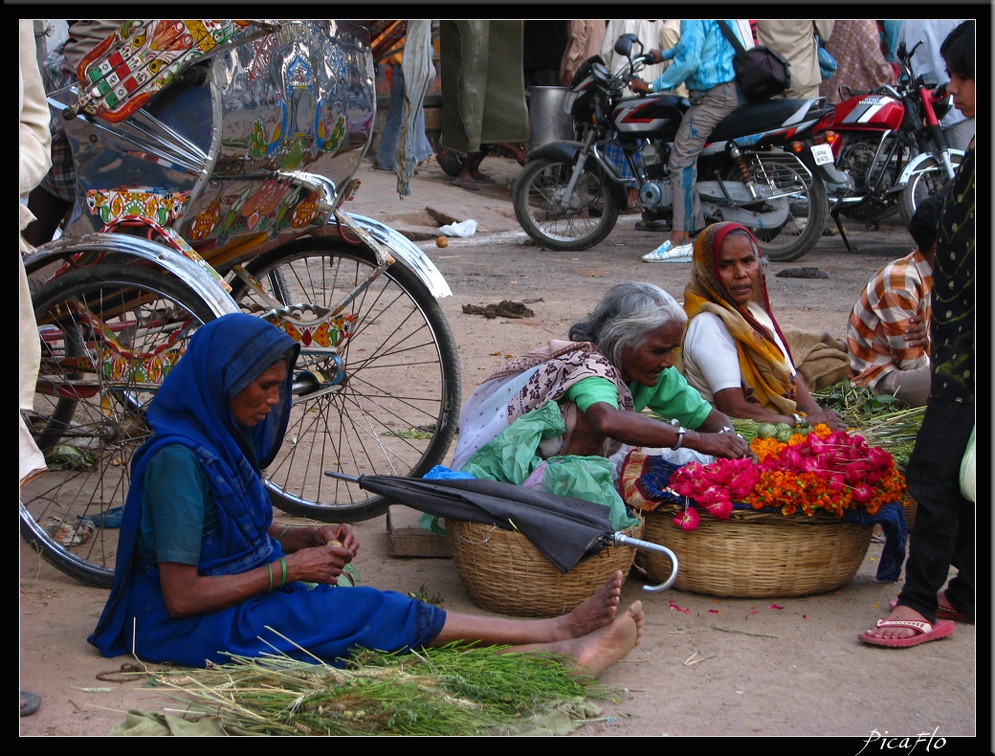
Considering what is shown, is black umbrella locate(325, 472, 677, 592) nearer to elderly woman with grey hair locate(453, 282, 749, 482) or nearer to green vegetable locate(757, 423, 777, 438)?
elderly woman with grey hair locate(453, 282, 749, 482)

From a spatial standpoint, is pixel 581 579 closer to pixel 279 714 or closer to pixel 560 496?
pixel 560 496

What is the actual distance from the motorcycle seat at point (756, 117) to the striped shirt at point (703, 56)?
31cm

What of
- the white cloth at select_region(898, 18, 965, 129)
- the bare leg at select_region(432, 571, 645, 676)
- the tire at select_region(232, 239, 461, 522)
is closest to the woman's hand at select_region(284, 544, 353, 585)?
the bare leg at select_region(432, 571, 645, 676)

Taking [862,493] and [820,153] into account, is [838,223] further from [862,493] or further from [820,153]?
[862,493]

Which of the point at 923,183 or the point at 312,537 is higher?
the point at 923,183

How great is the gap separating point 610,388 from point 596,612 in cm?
76

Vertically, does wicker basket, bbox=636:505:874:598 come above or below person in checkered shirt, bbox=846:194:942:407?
below

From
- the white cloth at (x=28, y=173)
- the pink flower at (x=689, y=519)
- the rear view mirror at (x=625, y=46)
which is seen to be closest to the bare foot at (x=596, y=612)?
the pink flower at (x=689, y=519)

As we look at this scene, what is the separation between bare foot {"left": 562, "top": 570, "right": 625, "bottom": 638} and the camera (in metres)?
2.91

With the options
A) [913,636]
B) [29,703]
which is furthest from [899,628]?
[29,703]

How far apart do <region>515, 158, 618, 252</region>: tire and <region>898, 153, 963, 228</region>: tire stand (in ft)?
8.03

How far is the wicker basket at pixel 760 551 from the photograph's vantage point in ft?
11.1

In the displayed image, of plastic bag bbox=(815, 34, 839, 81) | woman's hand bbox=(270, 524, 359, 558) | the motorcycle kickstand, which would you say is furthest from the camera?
plastic bag bbox=(815, 34, 839, 81)

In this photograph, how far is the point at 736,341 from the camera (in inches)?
160
